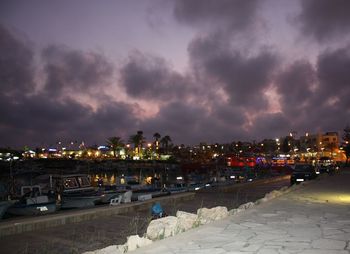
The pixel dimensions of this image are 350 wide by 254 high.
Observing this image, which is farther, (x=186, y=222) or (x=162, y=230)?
(x=186, y=222)

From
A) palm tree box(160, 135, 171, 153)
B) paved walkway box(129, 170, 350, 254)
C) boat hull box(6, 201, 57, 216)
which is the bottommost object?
boat hull box(6, 201, 57, 216)

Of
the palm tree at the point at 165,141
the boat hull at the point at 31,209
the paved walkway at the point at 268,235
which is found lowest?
the boat hull at the point at 31,209

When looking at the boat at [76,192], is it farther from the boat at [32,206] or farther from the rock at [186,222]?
the rock at [186,222]

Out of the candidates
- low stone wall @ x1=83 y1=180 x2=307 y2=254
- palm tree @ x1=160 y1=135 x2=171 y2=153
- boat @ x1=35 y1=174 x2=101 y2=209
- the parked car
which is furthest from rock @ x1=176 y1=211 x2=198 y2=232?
palm tree @ x1=160 y1=135 x2=171 y2=153

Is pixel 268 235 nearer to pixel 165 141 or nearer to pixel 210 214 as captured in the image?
pixel 210 214

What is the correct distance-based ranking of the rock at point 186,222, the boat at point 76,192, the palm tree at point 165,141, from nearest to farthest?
the rock at point 186,222 → the boat at point 76,192 → the palm tree at point 165,141

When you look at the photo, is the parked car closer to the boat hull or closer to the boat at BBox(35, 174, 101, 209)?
the boat at BBox(35, 174, 101, 209)

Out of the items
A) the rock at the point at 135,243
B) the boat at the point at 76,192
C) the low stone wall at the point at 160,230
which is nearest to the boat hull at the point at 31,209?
the boat at the point at 76,192

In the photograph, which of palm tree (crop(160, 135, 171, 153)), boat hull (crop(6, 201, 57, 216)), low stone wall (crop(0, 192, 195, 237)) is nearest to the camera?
low stone wall (crop(0, 192, 195, 237))

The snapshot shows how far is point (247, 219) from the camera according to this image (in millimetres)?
10359

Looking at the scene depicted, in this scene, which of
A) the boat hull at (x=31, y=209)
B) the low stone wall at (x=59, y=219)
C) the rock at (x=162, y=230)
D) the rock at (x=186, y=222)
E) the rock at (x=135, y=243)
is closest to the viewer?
the rock at (x=135, y=243)

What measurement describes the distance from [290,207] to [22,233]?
9611mm

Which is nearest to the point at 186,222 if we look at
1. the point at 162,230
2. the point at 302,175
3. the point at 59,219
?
the point at 162,230

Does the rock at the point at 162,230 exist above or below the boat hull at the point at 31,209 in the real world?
above
